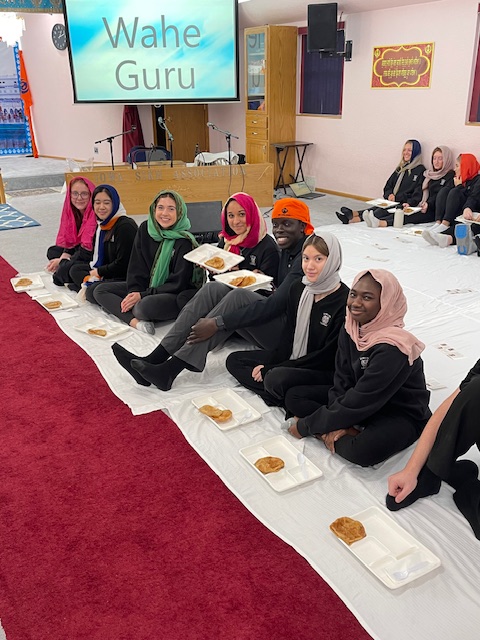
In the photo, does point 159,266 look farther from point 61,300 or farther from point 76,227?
point 76,227

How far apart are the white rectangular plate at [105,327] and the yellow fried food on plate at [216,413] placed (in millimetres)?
1061

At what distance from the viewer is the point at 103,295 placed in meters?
3.67

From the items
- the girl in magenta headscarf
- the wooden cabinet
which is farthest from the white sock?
the wooden cabinet

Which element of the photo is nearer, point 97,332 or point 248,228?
point 248,228

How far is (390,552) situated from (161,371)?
134cm

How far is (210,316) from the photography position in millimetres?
2736

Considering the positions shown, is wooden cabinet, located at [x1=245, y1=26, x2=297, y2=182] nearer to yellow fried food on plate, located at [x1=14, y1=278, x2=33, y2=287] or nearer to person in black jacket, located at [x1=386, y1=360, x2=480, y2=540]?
yellow fried food on plate, located at [x1=14, y1=278, x2=33, y2=287]

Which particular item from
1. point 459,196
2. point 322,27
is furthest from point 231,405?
point 322,27

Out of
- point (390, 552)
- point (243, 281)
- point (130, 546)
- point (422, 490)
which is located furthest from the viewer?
point (243, 281)

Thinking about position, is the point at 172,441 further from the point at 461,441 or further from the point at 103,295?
the point at 103,295

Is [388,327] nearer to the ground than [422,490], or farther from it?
farther from it

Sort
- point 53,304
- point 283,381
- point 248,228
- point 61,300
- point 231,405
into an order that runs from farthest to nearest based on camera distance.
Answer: point 61,300
point 53,304
point 248,228
point 231,405
point 283,381

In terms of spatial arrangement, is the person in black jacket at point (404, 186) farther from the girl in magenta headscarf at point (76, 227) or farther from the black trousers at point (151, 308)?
the black trousers at point (151, 308)

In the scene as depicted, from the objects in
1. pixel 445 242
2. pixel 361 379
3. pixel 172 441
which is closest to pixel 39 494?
pixel 172 441
